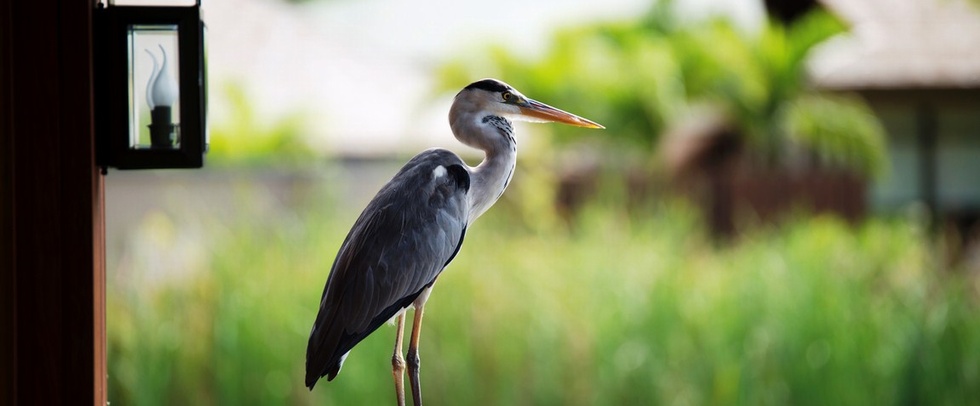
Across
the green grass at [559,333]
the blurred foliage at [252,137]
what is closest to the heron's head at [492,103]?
the green grass at [559,333]

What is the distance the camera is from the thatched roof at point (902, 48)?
733 centimetres

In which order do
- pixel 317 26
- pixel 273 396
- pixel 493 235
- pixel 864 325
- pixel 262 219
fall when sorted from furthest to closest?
pixel 317 26
pixel 262 219
pixel 493 235
pixel 864 325
pixel 273 396

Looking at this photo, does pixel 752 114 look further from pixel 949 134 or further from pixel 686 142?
pixel 949 134

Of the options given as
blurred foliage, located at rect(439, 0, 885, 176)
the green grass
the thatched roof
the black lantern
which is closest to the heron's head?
the black lantern

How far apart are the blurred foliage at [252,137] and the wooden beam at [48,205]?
24.0 feet

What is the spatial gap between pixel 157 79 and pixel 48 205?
0.77ft

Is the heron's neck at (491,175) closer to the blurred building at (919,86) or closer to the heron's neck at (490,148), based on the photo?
the heron's neck at (490,148)

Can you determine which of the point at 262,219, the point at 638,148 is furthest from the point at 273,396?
the point at 638,148

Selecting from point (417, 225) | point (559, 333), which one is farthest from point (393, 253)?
point (559, 333)

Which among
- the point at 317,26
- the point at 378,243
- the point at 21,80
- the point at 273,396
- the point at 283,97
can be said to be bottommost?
the point at 273,396

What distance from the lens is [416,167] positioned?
117cm

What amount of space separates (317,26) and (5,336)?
34.1 feet

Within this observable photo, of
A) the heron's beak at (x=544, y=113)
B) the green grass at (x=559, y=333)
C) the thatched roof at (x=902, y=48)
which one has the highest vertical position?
the thatched roof at (x=902, y=48)

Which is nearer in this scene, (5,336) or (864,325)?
(5,336)
